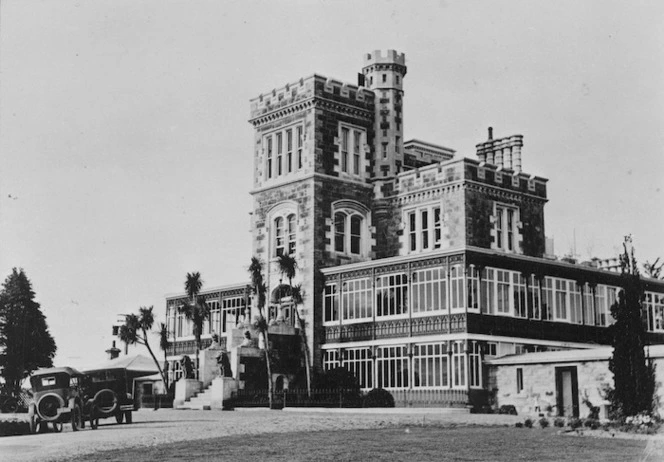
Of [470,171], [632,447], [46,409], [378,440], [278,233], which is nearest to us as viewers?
[632,447]

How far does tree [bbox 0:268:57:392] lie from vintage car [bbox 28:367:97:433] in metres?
12.5

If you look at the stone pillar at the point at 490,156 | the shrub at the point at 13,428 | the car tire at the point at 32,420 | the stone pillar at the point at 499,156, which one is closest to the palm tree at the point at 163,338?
the stone pillar at the point at 490,156

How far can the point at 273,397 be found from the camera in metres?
36.6

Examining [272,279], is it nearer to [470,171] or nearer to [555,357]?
[470,171]

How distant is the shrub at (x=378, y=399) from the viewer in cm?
3494

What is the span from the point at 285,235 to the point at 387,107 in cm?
770

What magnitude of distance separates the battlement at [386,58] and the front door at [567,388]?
18224mm

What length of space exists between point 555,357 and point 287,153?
16.2 m

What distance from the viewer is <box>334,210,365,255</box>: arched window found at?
42000mm

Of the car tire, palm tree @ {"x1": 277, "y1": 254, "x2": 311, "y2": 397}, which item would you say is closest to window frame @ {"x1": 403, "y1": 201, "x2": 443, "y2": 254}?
palm tree @ {"x1": 277, "y1": 254, "x2": 311, "y2": 397}

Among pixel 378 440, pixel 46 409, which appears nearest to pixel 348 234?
pixel 46 409

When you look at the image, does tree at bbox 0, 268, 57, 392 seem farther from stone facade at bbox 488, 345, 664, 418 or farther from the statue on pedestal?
stone facade at bbox 488, 345, 664, 418

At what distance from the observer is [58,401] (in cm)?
2334

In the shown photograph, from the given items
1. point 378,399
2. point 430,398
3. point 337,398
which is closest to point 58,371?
point 378,399
